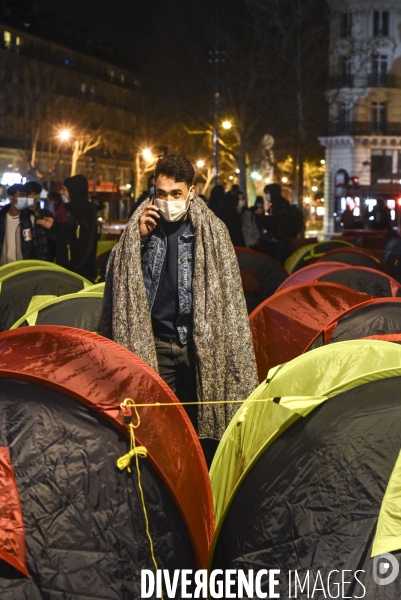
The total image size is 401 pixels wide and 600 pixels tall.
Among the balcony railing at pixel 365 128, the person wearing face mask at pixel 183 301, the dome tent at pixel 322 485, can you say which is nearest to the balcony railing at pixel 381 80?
the balcony railing at pixel 365 128

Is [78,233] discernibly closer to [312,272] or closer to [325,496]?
[312,272]

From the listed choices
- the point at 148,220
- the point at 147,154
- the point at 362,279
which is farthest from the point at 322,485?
the point at 147,154

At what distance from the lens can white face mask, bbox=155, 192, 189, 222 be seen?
17.5 ft

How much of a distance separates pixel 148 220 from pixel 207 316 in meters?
0.55

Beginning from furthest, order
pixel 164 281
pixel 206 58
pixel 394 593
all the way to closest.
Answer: pixel 206 58, pixel 164 281, pixel 394 593

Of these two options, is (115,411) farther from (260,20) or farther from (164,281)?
(260,20)

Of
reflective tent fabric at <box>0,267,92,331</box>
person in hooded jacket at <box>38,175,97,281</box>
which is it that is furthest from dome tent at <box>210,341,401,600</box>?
person in hooded jacket at <box>38,175,97,281</box>

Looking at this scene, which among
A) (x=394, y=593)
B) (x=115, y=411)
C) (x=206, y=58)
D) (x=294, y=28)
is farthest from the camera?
(x=206, y=58)

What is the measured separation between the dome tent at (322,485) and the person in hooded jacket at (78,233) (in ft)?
24.3

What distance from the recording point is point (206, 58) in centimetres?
4869

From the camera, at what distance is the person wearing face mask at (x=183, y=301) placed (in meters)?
5.23

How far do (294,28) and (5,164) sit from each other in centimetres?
4642

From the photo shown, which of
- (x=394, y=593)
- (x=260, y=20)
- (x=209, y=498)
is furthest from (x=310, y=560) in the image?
(x=260, y=20)

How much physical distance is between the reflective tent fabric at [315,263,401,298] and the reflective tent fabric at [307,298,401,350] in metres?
3.05
